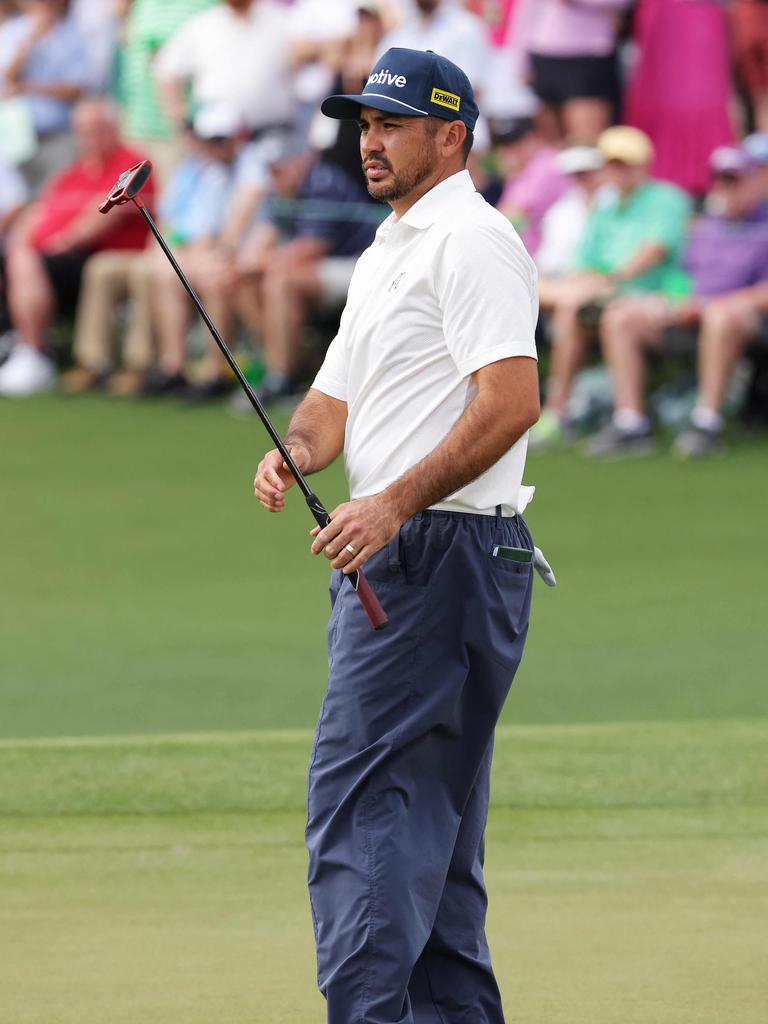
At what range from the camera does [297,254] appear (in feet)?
40.7

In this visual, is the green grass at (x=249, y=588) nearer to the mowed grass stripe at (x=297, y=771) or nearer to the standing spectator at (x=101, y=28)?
the mowed grass stripe at (x=297, y=771)

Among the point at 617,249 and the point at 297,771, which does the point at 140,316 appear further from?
the point at 297,771

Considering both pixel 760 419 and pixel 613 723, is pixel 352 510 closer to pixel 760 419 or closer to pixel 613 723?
pixel 613 723

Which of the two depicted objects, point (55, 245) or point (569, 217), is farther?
point (55, 245)

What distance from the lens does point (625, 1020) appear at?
13.0 ft

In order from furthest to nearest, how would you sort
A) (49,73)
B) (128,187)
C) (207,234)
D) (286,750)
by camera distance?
(49,73)
(207,234)
(286,750)
(128,187)

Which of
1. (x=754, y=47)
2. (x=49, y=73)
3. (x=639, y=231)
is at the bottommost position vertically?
(x=639, y=231)

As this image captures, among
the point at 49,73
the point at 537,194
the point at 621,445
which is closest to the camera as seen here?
the point at 621,445

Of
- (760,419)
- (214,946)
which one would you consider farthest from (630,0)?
(214,946)

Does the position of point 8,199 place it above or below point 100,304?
above

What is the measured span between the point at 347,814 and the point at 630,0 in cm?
904

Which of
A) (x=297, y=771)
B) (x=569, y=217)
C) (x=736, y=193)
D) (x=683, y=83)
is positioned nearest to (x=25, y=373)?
(x=569, y=217)

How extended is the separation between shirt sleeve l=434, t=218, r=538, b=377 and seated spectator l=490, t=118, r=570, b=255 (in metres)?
8.44

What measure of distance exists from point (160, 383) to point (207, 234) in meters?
1.02
